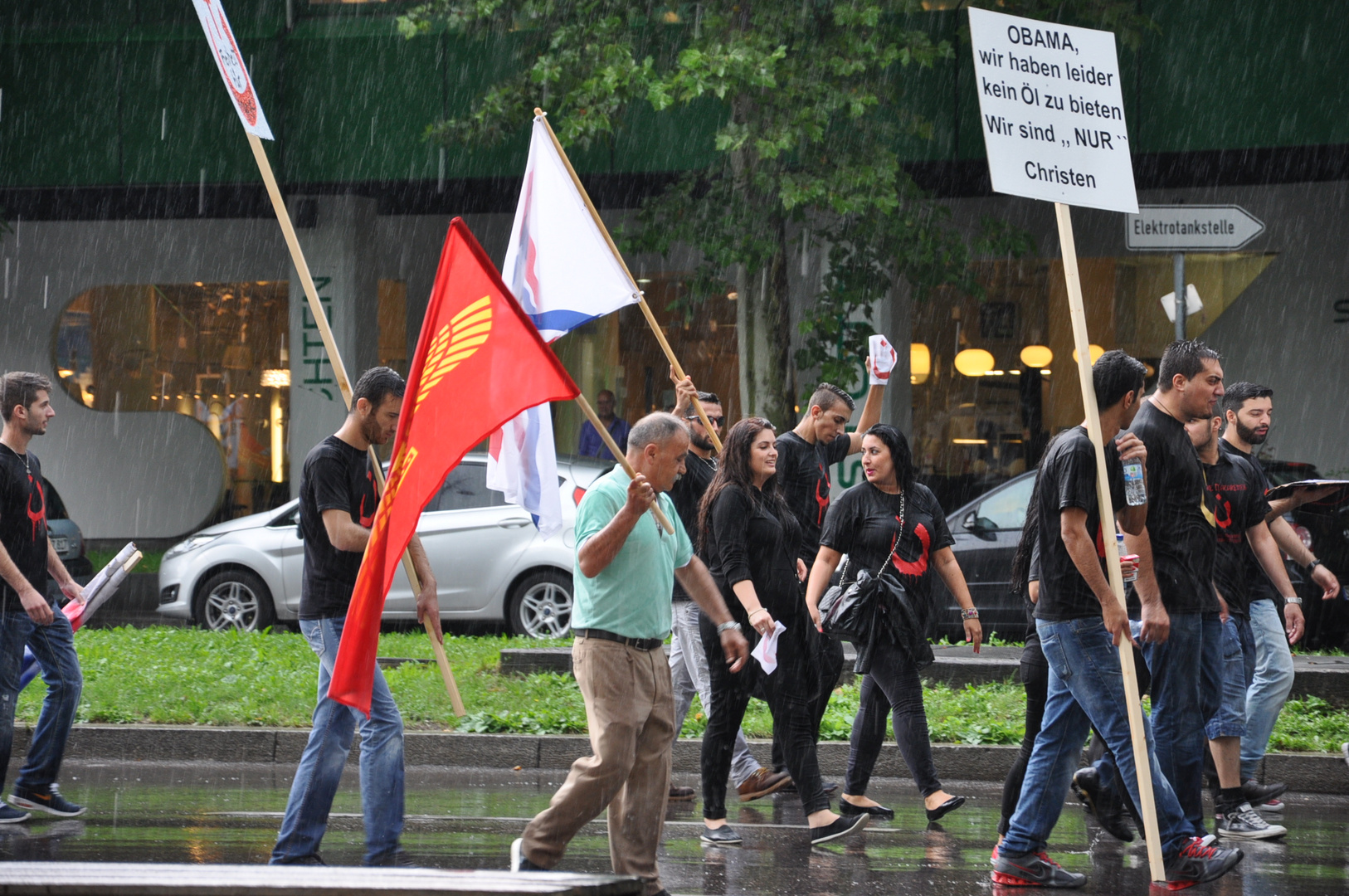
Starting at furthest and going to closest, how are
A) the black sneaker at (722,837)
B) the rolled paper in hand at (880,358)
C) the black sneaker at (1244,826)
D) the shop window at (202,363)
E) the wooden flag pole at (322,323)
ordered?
the shop window at (202,363), the rolled paper in hand at (880,358), the black sneaker at (1244,826), the black sneaker at (722,837), the wooden flag pole at (322,323)

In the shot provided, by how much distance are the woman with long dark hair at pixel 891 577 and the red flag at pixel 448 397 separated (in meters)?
2.74

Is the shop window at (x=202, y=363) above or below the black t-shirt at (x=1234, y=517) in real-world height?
above

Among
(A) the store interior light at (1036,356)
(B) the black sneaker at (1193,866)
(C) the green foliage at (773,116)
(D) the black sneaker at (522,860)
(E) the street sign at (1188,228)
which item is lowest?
(B) the black sneaker at (1193,866)

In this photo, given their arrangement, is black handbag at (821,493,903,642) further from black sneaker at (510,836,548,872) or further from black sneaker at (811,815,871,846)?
black sneaker at (510,836,548,872)

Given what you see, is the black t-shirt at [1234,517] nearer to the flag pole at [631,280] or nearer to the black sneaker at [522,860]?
the flag pole at [631,280]

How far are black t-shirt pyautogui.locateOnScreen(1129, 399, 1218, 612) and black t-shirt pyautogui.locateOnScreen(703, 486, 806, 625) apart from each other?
1692 millimetres

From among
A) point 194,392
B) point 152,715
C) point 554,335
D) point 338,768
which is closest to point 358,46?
point 194,392

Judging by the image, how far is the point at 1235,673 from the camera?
7105 mm

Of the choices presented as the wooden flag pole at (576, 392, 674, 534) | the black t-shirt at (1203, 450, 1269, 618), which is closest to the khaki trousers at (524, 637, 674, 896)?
the wooden flag pole at (576, 392, 674, 534)

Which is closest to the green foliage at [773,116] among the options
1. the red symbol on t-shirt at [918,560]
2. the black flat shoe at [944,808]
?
the red symbol on t-shirt at [918,560]

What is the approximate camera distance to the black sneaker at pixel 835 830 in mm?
6555

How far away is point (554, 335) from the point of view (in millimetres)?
7008

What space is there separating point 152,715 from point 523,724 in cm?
242

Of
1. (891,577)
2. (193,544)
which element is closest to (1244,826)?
(891,577)
